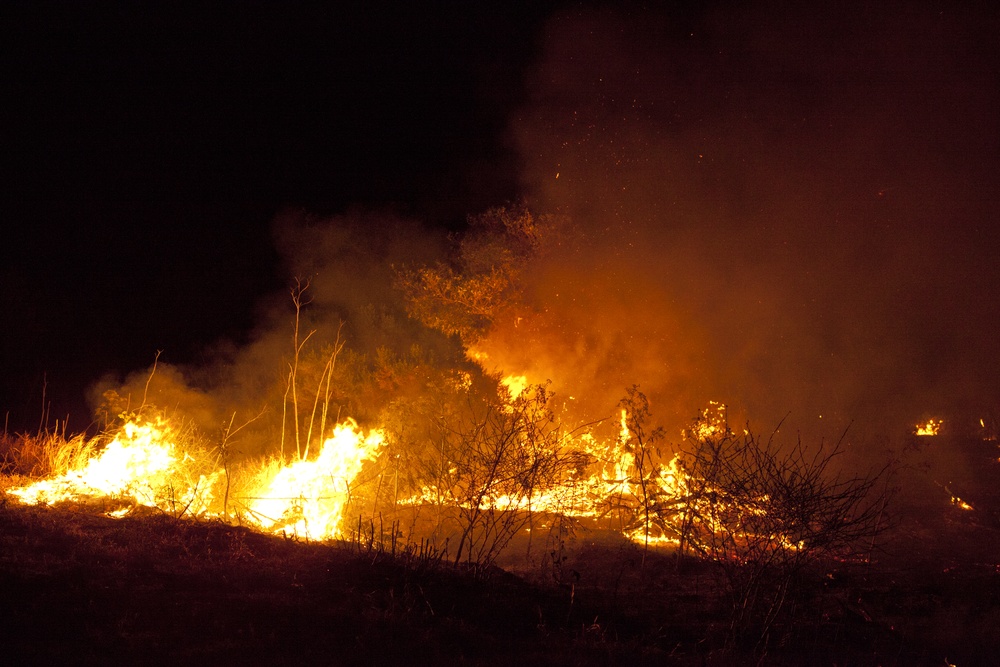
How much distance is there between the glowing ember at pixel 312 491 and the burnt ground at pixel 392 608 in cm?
185

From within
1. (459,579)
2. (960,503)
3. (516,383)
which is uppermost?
(516,383)

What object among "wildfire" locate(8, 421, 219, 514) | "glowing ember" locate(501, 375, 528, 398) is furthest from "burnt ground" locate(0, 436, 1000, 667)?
"glowing ember" locate(501, 375, 528, 398)

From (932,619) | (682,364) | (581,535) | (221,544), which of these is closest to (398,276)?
(682,364)

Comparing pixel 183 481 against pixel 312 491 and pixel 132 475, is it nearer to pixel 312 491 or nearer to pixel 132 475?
pixel 132 475

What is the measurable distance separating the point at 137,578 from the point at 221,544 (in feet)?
4.84

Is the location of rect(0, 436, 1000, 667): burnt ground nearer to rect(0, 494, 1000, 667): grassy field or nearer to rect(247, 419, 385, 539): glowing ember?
rect(0, 494, 1000, 667): grassy field

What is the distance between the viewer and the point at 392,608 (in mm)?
6172

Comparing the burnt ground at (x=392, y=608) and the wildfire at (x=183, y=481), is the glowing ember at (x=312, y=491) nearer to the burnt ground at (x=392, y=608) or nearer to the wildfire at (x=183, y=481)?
the wildfire at (x=183, y=481)

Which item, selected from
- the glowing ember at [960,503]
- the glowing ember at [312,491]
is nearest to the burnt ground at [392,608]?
the glowing ember at [312,491]

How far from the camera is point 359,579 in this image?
711cm

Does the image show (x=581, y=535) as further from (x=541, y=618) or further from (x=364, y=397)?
(x=364, y=397)

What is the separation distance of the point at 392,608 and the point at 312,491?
5.17 meters

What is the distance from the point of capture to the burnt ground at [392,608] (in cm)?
517

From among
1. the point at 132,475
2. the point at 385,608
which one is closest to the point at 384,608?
the point at 385,608
